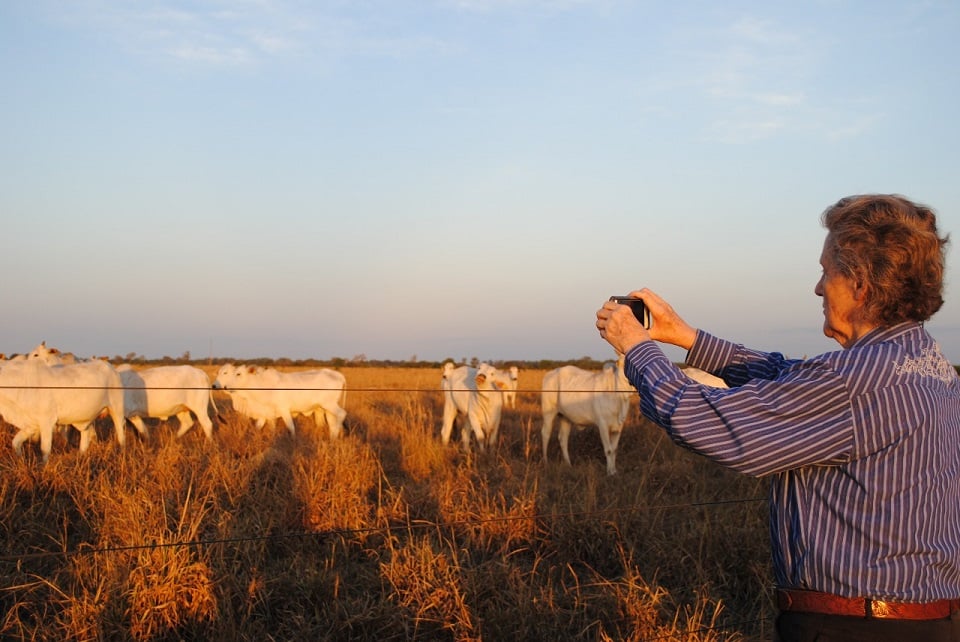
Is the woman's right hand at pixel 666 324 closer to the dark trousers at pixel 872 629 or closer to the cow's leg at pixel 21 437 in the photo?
the dark trousers at pixel 872 629

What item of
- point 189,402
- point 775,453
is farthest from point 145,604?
point 189,402

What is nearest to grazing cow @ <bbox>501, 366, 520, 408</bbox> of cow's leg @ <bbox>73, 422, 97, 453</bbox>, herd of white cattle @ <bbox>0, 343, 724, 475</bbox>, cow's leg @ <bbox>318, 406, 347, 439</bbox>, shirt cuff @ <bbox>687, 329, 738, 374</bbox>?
herd of white cattle @ <bbox>0, 343, 724, 475</bbox>

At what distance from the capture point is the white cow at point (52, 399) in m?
10.9

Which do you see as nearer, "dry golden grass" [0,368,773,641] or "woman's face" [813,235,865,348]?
"woman's face" [813,235,865,348]

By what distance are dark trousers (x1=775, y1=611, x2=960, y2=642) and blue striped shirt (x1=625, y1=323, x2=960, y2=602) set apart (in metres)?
0.07

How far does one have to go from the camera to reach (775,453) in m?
2.15

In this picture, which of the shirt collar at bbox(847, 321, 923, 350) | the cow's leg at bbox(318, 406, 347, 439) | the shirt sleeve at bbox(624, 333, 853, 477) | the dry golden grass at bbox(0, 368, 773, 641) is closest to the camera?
the shirt sleeve at bbox(624, 333, 853, 477)

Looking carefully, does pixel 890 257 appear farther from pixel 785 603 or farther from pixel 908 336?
pixel 785 603

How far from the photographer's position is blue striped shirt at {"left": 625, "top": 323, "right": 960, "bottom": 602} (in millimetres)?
A: 2152

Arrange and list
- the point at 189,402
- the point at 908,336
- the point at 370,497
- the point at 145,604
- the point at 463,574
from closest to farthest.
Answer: the point at 908,336 → the point at 145,604 → the point at 463,574 → the point at 370,497 → the point at 189,402

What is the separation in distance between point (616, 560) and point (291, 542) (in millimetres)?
2493

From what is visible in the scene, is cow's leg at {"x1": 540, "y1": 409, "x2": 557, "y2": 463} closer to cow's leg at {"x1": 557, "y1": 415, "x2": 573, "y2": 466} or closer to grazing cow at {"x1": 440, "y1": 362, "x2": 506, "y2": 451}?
cow's leg at {"x1": 557, "y1": 415, "x2": 573, "y2": 466}

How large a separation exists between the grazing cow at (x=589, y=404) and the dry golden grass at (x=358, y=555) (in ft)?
8.20

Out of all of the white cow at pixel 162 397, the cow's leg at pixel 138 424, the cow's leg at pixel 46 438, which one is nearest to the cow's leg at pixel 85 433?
the cow's leg at pixel 46 438
